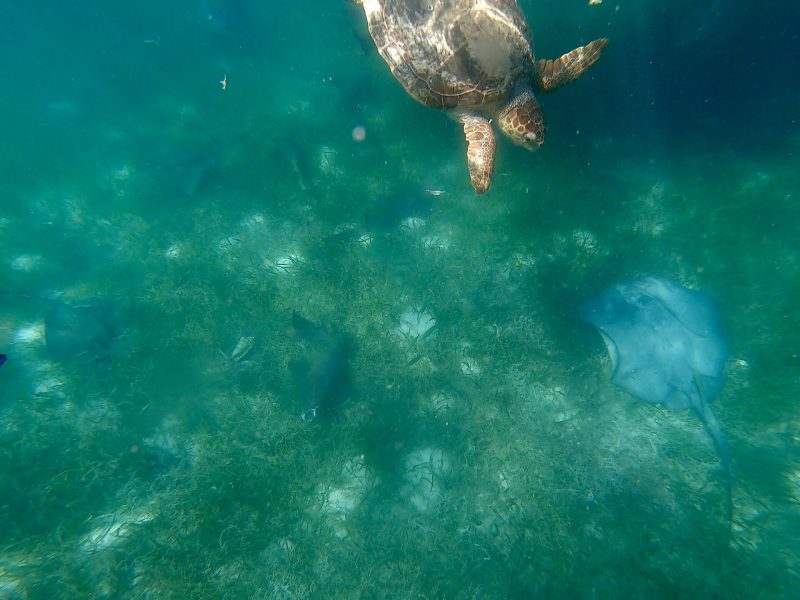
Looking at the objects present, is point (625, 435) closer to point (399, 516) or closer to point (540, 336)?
point (540, 336)

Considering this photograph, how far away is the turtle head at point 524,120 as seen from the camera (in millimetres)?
4934

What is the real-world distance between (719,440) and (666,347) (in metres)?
1.40

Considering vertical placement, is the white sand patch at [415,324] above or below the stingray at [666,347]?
above

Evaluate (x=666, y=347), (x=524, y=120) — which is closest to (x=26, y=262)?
(x=524, y=120)

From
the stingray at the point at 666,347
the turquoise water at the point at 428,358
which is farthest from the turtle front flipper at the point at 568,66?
the stingray at the point at 666,347

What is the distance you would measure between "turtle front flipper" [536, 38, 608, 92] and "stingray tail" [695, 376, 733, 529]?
5.06m

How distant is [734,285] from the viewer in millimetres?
5379

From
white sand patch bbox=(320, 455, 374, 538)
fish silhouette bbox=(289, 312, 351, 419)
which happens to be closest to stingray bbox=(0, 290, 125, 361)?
→ fish silhouette bbox=(289, 312, 351, 419)

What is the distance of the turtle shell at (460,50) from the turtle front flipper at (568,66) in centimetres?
37

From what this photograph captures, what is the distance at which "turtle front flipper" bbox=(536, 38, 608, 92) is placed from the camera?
4.96 metres

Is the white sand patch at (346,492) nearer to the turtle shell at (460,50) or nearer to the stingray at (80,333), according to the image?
the stingray at (80,333)

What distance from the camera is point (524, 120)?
4.93 metres

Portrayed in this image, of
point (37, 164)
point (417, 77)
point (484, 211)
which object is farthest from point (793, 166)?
point (37, 164)

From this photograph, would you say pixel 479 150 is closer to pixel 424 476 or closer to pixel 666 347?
pixel 666 347
